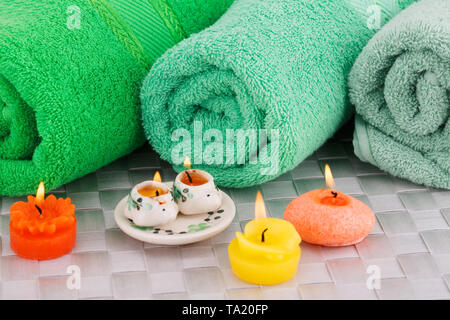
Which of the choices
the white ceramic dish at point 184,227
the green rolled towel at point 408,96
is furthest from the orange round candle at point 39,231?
the green rolled towel at point 408,96

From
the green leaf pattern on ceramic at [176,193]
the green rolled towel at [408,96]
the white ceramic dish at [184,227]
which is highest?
the green rolled towel at [408,96]

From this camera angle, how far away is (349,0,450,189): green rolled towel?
0.88 metres

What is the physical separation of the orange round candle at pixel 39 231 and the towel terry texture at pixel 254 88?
0.21 m

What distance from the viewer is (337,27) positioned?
3.18 ft

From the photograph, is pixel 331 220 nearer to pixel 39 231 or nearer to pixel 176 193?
pixel 176 193

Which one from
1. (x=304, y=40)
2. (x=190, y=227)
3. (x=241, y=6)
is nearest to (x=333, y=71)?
(x=304, y=40)

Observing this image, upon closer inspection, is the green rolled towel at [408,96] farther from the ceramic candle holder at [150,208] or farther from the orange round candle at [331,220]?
the ceramic candle holder at [150,208]

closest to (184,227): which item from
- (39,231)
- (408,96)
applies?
(39,231)

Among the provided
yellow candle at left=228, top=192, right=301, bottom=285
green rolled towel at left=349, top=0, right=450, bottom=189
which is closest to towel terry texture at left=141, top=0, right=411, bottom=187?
green rolled towel at left=349, top=0, right=450, bottom=189

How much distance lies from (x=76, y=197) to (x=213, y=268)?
9.9 inches

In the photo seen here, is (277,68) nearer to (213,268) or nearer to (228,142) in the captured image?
(228,142)

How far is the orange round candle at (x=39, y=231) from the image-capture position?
0.76m

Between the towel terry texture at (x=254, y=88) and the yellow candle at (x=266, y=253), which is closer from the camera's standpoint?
the yellow candle at (x=266, y=253)

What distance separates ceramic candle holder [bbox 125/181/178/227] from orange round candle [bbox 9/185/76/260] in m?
0.07
